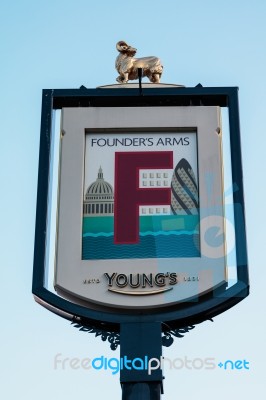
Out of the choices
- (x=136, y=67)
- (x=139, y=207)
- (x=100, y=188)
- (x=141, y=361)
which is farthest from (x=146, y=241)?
(x=136, y=67)

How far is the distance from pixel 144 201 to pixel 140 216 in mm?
259

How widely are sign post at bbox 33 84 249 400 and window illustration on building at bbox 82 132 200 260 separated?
0.02 m

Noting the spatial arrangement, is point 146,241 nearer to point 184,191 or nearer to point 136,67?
point 184,191

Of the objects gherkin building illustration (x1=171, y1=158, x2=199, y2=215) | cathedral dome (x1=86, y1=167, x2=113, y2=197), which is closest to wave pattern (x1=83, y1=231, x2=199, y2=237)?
gherkin building illustration (x1=171, y1=158, x2=199, y2=215)

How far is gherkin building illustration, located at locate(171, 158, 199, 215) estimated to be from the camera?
610 inches

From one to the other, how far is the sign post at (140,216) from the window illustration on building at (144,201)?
2 cm

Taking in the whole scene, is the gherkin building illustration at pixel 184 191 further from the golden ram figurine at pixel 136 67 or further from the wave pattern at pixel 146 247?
the golden ram figurine at pixel 136 67

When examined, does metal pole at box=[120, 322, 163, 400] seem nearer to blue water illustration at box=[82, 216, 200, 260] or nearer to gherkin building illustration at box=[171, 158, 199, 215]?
blue water illustration at box=[82, 216, 200, 260]

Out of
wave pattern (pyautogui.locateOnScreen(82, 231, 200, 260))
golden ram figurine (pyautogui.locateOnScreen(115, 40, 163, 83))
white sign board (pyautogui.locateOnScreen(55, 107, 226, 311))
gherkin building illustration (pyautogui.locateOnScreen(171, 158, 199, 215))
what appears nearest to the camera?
white sign board (pyautogui.locateOnScreen(55, 107, 226, 311))

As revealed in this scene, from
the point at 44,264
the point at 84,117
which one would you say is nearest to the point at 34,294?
the point at 44,264

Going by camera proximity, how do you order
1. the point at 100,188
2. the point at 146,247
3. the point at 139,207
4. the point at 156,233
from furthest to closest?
the point at 100,188 → the point at 139,207 → the point at 156,233 → the point at 146,247

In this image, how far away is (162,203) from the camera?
15.6 meters

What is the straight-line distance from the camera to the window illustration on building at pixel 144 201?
49.7 ft

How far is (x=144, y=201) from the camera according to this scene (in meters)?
15.6
